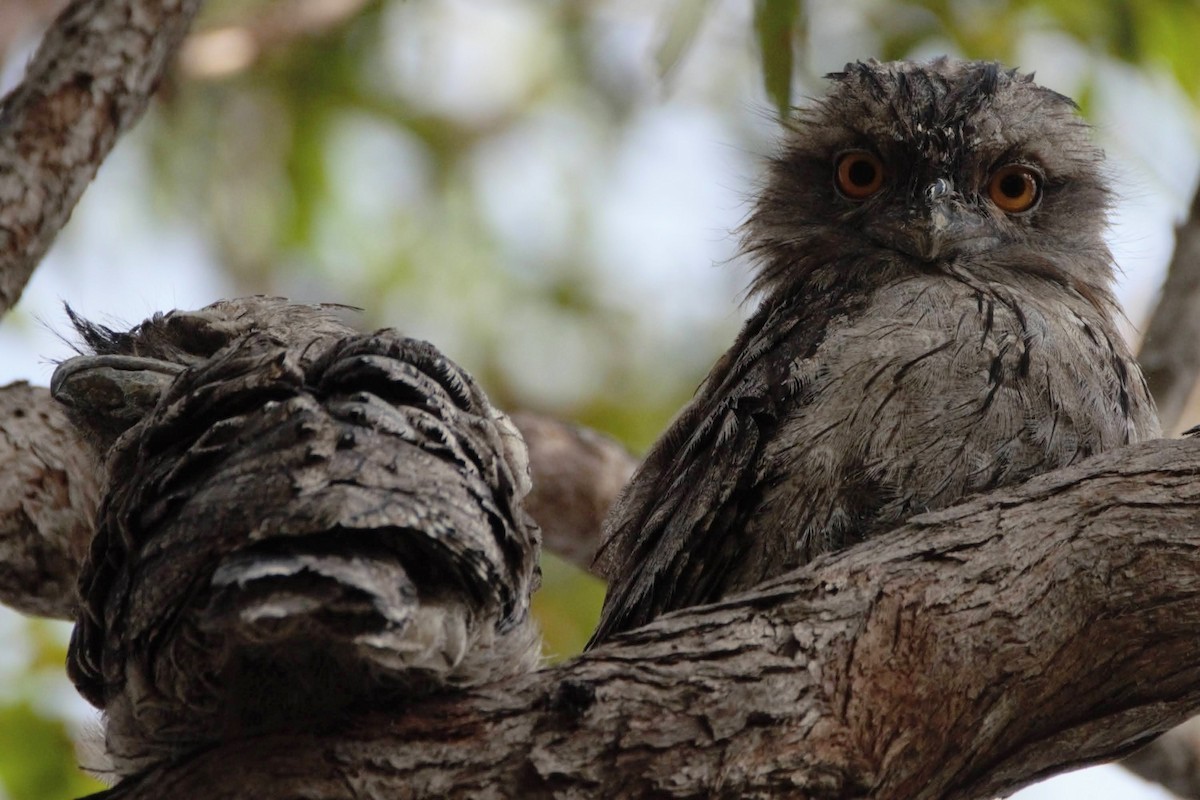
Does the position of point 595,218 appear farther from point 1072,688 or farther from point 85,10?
point 1072,688

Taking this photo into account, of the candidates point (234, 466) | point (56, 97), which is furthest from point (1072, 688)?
point (56, 97)

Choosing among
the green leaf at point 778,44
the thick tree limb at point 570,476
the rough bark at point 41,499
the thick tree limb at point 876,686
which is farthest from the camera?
the thick tree limb at point 570,476

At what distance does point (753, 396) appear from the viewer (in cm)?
360

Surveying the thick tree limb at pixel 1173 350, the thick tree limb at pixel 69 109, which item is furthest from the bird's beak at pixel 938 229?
the thick tree limb at pixel 69 109

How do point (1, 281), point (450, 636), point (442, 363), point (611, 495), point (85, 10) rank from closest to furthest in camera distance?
point (450, 636), point (442, 363), point (1, 281), point (85, 10), point (611, 495)

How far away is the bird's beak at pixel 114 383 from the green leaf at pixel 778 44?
235cm

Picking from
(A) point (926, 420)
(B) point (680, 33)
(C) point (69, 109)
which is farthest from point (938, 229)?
(C) point (69, 109)

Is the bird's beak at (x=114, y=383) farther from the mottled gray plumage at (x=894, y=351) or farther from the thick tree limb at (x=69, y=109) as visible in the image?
the mottled gray plumage at (x=894, y=351)

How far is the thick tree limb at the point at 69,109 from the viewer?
3904 mm

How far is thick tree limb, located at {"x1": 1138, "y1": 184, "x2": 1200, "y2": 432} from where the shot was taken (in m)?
5.00

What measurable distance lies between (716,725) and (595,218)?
7.42 metres

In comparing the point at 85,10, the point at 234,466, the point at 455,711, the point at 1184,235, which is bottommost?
the point at 455,711

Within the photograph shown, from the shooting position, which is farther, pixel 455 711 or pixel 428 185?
pixel 428 185

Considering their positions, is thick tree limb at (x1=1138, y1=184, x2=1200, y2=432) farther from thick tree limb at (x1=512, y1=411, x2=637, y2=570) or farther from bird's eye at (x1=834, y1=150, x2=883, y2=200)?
thick tree limb at (x1=512, y1=411, x2=637, y2=570)
